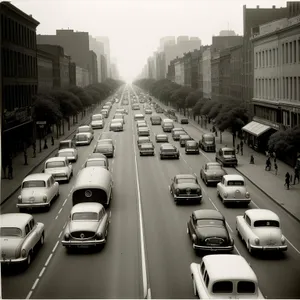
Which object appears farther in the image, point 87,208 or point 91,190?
point 91,190

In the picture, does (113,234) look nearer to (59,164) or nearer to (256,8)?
(59,164)

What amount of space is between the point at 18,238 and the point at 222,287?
351 inches

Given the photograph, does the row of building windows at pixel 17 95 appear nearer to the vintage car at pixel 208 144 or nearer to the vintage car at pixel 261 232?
the vintage car at pixel 208 144

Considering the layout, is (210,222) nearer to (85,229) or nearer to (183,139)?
(85,229)

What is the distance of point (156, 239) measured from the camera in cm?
2517

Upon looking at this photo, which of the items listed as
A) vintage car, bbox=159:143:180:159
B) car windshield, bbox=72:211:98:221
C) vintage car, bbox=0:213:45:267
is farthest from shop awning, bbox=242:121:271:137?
vintage car, bbox=0:213:45:267

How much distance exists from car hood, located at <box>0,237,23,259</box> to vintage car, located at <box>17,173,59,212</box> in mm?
9326

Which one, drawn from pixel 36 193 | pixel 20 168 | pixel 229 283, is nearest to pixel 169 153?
pixel 20 168

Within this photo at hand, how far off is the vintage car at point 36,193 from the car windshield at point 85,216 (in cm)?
705

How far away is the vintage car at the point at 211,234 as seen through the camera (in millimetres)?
22281

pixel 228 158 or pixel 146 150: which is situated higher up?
pixel 146 150

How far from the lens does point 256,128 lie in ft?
200

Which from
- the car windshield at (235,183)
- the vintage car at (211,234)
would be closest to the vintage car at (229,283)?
the vintage car at (211,234)

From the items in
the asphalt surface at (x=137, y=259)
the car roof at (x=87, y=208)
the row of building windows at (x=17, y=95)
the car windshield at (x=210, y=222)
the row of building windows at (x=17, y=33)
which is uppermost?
the row of building windows at (x=17, y=33)
